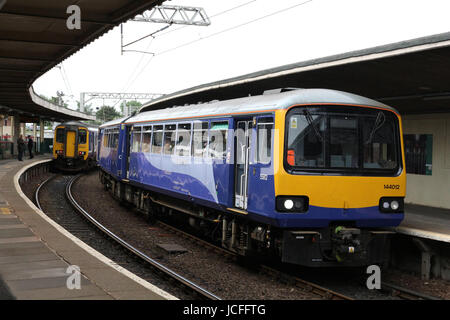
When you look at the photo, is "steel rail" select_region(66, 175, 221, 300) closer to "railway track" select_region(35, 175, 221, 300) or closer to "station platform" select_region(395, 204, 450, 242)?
"railway track" select_region(35, 175, 221, 300)

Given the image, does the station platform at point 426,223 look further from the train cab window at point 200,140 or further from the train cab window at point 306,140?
the train cab window at point 200,140

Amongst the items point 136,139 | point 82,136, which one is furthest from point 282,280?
point 82,136

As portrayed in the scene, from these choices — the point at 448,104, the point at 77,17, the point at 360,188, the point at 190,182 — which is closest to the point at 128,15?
the point at 77,17

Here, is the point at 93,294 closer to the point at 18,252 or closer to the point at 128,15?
the point at 18,252

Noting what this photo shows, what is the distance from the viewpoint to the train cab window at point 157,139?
13.2 metres

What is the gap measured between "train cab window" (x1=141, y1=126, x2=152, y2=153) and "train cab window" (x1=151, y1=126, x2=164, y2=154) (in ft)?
1.41

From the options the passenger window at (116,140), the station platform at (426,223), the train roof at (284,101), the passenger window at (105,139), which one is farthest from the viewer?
the passenger window at (105,139)

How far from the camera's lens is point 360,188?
8164 mm

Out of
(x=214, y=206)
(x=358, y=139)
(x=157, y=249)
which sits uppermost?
(x=358, y=139)

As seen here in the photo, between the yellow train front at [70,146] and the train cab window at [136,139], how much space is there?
57.4ft

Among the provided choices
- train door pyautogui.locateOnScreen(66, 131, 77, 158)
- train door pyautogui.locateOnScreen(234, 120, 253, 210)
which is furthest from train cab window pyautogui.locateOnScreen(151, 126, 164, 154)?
train door pyautogui.locateOnScreen(66, 131, 77, 158)

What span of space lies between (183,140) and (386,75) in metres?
4.41

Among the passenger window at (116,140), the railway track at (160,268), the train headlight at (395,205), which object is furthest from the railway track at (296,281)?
the passenger window at (116,140)

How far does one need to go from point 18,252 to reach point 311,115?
17.0ft
